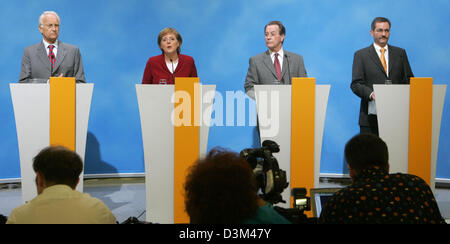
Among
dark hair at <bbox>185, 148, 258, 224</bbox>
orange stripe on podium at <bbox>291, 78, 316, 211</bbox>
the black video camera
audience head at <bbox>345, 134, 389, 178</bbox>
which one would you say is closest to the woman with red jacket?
orange stripe on podium at <bbox>291, 78, 316, 211</bbox>

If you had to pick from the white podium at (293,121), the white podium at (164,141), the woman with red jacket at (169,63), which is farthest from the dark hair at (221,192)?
the woman with red jacket at (169,63)

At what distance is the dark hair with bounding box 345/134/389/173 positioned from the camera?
1.96 metres

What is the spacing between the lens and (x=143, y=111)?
11.2 feet

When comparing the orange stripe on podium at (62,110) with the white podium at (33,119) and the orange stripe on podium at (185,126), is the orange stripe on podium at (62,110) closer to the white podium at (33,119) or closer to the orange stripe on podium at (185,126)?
the white podium at (33,119)

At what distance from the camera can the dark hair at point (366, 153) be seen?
6.43ft

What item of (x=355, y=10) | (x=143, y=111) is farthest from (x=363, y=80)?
(x=143, y=111)

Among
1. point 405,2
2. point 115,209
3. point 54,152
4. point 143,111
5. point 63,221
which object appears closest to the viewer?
point 63,221

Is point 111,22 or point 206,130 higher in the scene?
point 111,22

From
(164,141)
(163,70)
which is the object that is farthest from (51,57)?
(164,141)

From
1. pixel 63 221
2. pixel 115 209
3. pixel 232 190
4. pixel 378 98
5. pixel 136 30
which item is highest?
pixel 136 30

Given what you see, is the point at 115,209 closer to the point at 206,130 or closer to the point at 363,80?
the point at 206,130

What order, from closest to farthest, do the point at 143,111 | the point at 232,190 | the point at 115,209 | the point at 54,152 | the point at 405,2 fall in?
the point at 232,190 < the point at 54,152 < the point at 143,111 < the point at 115,209 < the point at 405,2

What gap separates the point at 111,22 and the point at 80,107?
2.26m

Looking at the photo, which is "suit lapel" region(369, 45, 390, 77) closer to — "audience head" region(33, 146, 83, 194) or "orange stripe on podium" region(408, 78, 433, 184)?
"orange stripe on podium" region(408, 78, 433, 184)
